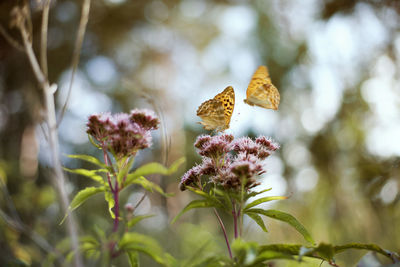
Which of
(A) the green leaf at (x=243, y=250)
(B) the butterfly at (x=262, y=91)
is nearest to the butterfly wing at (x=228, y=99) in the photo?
(B) the butterfly at (x=262, y=91)

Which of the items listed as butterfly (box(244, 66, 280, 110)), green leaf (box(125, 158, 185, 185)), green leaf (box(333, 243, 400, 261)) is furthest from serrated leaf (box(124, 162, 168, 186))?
butterfly (box(244, 66, 280, 110))

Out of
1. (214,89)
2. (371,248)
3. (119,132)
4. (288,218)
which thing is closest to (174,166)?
(119,132)

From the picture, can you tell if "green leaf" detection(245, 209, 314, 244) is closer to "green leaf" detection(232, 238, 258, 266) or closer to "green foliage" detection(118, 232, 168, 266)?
"green leaf" detection(232, 238, 258, 266)

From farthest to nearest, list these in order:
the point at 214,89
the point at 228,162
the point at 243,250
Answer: the point at 214,89 → the point at 228,162 → the point at 243,250

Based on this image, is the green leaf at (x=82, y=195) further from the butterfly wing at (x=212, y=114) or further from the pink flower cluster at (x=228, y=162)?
Answer: the butterfly wing at (x=212, y=114)

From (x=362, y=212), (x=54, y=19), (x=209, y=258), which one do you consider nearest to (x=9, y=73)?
(x=54, y=19)

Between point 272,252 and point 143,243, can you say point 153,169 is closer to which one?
point 143,243

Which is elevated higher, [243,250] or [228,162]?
[228,162]

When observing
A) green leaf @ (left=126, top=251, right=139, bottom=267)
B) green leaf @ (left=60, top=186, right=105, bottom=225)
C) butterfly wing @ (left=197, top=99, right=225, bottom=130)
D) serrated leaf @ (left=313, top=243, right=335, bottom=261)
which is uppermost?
butterfly wing @ (left=197, top=99, right=225, bottom=130)
